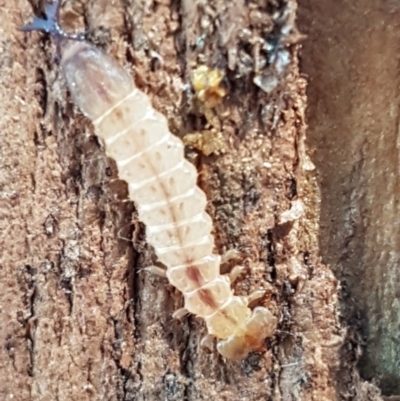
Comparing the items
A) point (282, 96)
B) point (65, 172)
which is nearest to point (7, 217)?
point (65, 172)

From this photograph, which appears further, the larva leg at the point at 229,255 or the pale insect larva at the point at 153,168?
the larva leg at the point at 229,255

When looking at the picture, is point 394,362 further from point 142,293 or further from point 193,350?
point 142,293

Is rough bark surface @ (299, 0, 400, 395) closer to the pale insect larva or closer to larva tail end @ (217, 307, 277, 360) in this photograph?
larva tail end @ (217, 307, 277, 360)

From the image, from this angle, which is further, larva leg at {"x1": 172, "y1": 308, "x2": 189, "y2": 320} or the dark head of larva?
larva leg at {"x1": 172, "y1": 308, "x2": 189, "y2": 320}

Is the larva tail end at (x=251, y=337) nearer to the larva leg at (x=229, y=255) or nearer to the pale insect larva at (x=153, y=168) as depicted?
the pale insect larva at (x=153, y=168)

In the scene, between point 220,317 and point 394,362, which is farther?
point 394,362

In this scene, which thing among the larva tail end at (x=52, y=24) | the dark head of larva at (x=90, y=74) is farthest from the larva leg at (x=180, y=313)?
the larva tail end at (x=52, y=24)

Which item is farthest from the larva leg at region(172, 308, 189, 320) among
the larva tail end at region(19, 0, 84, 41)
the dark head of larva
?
the larva tail end at region(19, 0, 84, 41)
